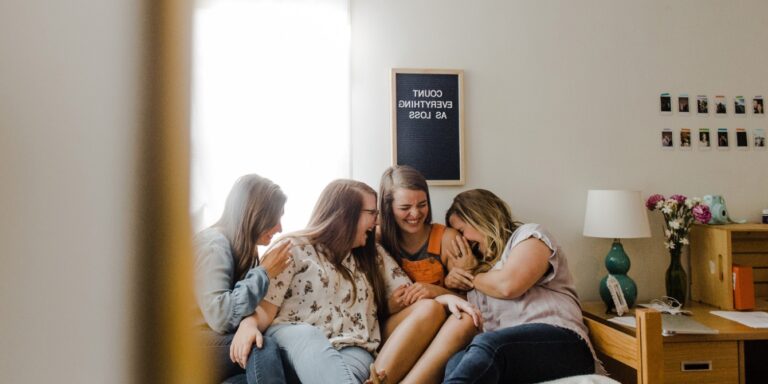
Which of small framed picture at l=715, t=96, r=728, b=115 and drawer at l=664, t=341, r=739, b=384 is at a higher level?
small framed picture at l=715, t=96, r=728, b=115

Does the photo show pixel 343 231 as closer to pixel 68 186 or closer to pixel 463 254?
pixel 463 254

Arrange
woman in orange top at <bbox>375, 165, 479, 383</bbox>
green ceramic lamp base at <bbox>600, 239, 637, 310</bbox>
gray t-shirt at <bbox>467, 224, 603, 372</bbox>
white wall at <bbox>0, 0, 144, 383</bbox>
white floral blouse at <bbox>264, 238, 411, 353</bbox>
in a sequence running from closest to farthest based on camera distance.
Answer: white wall at <bbox>0, 0, 144, 383</bbox> → white floral blouse at <bbox>264, 238, 411, 353</bbox> → gray t-shirt at <bbox>467, 224, 603, 372</bbox> → woman in orange top at <bbox>375, 165, 479, 383</bbox> → green ceramic lamp base at <bbox>600, 239, 637, 310</bbox>

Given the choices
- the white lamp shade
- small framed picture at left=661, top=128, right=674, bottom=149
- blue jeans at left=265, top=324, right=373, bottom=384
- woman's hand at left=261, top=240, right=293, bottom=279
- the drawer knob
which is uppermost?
small framed picture at left=661, top=128, right=674, bottom=149

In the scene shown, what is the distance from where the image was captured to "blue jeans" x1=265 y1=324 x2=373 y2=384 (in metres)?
1.17

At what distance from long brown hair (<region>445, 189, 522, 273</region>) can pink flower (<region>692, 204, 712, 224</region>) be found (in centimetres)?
79

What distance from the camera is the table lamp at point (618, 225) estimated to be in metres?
2.01

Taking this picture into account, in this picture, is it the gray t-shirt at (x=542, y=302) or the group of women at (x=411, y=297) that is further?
the gray t-shirt at (x=542, y=302)

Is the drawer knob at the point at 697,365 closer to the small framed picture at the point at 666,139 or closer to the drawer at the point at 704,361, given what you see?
the drawer at the point at 704,361

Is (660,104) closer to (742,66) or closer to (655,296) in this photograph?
(742,66)

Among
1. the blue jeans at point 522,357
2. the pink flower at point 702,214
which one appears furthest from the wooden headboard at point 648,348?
the pink flower at point 702,214

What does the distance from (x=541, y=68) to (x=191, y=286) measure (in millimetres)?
2304

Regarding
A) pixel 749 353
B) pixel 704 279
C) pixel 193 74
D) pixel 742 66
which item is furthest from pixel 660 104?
pixel 193 74

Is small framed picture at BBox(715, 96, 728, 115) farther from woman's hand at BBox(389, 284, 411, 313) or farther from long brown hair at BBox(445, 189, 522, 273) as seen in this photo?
woman's hand at BBox(389, 284, 411, 313)

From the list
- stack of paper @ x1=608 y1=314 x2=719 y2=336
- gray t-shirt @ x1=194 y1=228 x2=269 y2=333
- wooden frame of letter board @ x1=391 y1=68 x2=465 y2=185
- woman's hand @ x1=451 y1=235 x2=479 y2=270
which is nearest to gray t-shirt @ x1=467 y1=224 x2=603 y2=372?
woman's hand @ x1=451 y1=235 x2=479 y2=270
